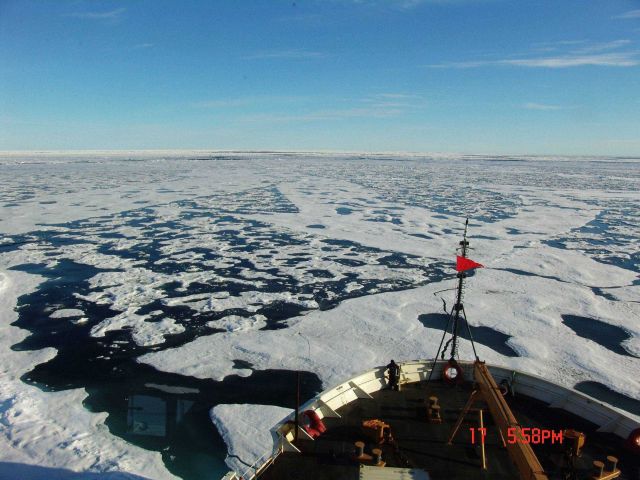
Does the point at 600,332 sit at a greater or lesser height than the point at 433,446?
lesser

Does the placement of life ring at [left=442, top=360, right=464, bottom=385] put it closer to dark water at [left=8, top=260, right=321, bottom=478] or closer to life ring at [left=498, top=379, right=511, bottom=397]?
life ring at [left=498, top=379, right=511, bottom=397]

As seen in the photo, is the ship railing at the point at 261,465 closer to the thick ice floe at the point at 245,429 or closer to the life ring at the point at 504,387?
the thick ice floe at the point at 245,429

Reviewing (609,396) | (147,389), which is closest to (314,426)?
(147,389)

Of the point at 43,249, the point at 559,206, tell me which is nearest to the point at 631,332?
the point at 43,249

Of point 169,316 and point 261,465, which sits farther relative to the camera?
point 169,316

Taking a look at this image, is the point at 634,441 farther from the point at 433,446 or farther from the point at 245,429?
the point at 245,429

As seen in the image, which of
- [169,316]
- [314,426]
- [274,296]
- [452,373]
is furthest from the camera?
[274,296]
